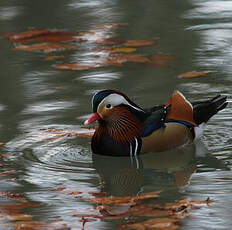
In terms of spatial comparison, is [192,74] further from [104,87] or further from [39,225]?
[39,225]

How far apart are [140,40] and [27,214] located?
6.12 meters

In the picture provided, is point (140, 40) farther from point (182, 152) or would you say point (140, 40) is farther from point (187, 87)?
point (182, 152)

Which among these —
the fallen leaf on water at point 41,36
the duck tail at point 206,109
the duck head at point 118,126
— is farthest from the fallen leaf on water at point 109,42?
the duck head at point 118,126

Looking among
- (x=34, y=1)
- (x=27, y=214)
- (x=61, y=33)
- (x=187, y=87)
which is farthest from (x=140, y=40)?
(x=27, y=214)

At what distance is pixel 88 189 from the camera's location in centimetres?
602

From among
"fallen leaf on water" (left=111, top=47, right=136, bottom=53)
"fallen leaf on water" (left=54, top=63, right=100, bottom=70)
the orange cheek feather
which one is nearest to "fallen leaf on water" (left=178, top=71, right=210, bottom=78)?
"fallen leaf on water" (left=54, top=63, right=100, bottom=70)

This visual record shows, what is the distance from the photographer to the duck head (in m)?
7.09

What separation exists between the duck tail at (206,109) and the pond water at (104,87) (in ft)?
0.60

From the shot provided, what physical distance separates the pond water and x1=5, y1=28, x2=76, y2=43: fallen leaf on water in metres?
0.23

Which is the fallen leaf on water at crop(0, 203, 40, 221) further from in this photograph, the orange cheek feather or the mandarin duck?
the orange cheek feather

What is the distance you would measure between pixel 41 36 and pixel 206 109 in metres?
4.65

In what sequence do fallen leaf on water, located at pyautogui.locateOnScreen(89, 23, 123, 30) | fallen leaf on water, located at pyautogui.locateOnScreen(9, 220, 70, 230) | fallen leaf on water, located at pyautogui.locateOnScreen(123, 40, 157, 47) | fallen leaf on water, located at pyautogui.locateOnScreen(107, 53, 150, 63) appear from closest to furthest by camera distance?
fallen leaf on water, located at pyautogui.locateOnScreen(9, 220, 70, 230) < fallen leaf on water, located at pyautogui.locateOnScreen(107, 53, 150, 63) < fallen leaf on water, located at pyautogui.locateOnScreen(123, 40, 157, 47) < fallen leaf on water, located at pyautogui.locateOnScreen(89, 23, 123, 30)

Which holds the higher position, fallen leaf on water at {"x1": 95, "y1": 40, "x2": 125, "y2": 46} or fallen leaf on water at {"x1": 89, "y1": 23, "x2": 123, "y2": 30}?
fallen leaf on water at {"x1": 95, "y1": 40, "x2": 125, "y2": 46}

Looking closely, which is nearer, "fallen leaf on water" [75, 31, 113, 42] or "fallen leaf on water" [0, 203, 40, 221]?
"fallen leaf on water" [0, 203, 40, 221]
